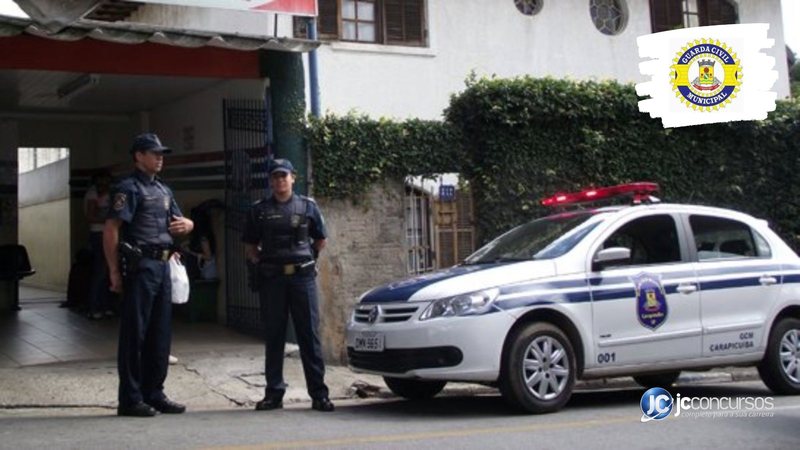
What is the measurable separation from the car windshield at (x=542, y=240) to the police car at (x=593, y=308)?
0.05ft

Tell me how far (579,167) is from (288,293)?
507cm

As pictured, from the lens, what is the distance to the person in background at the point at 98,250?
11.0m

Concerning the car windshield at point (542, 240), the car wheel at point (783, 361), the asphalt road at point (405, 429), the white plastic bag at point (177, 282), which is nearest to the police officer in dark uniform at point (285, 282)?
the asphalt road at point (405, 429)

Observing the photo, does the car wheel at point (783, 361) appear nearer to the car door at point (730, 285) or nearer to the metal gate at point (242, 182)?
the car door at point (730, 285)

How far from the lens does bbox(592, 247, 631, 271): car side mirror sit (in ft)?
22.4

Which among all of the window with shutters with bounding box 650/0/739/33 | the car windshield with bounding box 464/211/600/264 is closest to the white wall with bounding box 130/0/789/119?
the window with shutters with bounding box 650/0/739/33

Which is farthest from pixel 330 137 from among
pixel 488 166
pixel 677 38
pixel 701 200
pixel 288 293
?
pixel 677 38

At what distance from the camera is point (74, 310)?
12.3 metres

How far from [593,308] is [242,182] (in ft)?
16.2

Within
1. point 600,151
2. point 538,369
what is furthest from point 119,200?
point 600,151

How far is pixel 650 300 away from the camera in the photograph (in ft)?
23.2

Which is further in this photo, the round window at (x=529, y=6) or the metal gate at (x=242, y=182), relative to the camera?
the round window at (x=529, y=6)

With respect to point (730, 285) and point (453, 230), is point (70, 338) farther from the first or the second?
point (730, 285)

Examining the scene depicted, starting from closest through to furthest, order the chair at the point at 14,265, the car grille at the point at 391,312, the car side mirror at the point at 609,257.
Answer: the car grille at the point at 391,312 → the car side mirror at the point at 609,257 → the chair at the point at 14,265
